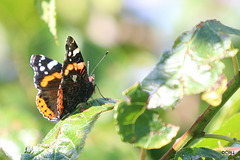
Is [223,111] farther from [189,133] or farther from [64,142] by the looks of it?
[64,142]

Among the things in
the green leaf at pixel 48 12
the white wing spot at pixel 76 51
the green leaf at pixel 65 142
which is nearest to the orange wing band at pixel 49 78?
the white wing spot at pixel 76 51

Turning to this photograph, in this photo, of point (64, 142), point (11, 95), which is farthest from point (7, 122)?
point (64, 142)

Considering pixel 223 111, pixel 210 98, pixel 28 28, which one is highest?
pixel 210 98

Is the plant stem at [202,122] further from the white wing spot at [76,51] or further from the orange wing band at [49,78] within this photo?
the orange wing band at [49,78]

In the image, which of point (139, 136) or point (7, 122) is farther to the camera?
point (7, 122)

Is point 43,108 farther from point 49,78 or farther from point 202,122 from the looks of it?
point 202,122

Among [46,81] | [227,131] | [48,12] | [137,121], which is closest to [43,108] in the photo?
[46,81]
